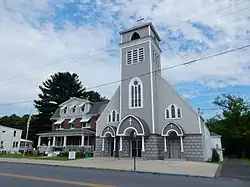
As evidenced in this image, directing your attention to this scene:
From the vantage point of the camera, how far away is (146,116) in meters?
24.2

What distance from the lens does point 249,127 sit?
34375mm

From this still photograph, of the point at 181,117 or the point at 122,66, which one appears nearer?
the point at 181,117

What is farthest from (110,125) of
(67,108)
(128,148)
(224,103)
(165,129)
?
(224,103)

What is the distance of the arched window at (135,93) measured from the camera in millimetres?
25203

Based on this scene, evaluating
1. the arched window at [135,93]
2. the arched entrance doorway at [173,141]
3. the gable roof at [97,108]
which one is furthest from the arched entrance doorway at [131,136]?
the gable roof at [97,108]

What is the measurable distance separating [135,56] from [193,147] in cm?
1206

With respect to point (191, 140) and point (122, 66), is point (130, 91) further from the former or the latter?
point (191, 140)

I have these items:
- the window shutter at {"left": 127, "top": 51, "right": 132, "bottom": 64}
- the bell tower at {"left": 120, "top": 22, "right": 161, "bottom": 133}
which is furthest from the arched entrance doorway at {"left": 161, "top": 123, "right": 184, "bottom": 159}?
the window shutter at {"left": 127, "top": 51, "right": 132, "bottom": 64}

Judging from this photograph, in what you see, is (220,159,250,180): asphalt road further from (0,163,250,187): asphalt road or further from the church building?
the church building

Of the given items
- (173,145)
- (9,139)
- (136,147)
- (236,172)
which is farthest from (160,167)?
(9,139)

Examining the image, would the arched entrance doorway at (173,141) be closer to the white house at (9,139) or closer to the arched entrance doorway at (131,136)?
the arched entrance doorway at (131,136)

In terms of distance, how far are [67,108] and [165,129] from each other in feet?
62.1

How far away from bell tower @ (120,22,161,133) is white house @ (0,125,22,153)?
31.6 metres

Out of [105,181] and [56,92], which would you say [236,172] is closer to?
[105,181]
